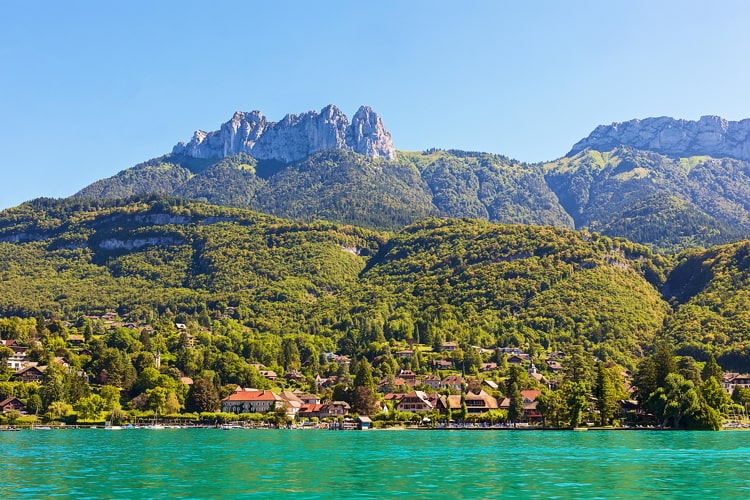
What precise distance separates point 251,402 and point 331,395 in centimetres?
1611

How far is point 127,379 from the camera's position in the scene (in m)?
172

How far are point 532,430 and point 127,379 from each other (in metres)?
80.3

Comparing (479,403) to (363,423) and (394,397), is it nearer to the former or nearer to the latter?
(394,397)

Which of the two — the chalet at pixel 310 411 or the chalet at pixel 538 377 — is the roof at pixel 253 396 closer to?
the chalet at pixel 310 411

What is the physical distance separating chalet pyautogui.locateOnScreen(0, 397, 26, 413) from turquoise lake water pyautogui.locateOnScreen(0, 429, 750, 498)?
5488cm

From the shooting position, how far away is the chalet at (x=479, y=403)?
536 ft

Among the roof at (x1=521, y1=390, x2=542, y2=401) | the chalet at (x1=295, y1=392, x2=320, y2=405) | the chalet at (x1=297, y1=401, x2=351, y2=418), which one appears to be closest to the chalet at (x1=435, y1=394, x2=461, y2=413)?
the roof at (x1=521, y1=390, x2=542, y2=401)

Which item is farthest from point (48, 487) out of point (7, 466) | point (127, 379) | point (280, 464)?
point (127, 379)

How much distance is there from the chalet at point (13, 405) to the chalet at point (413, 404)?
2712 inches

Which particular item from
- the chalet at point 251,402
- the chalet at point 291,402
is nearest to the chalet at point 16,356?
the chalet at point 251,402

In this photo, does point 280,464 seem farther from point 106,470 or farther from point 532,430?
point 532,430

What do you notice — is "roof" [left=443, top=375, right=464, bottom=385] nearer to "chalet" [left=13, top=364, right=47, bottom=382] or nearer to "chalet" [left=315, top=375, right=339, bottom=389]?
"chalet" [left=315, top=375, right=339, bottom=389]

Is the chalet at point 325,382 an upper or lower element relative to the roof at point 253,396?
upper

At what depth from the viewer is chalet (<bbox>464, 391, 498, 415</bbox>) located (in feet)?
536
